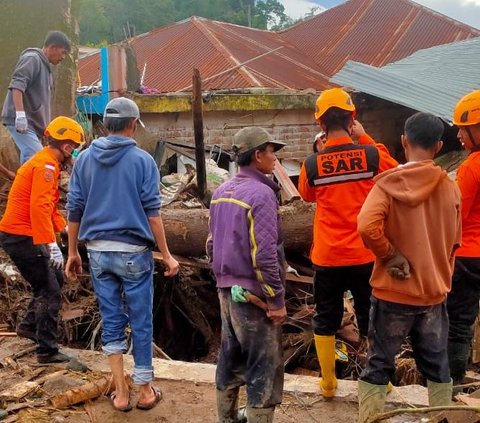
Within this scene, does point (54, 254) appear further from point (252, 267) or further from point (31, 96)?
point (31, 96)

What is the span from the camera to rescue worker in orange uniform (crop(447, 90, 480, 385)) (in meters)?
3.81

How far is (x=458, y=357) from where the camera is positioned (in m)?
4.07

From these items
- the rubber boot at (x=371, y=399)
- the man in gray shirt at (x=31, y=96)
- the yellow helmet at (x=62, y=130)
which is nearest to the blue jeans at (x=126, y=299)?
the yellow helmet at (x=62, y=130)

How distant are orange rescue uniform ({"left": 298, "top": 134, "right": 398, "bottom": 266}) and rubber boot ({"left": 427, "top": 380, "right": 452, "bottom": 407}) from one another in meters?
0.81

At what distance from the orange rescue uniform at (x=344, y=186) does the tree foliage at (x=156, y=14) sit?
3294cm

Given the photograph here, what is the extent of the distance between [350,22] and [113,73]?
50.5 ft

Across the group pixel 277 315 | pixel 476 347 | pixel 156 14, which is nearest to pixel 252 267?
pixel 277 315

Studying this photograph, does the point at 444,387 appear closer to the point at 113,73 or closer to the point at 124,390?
the point at 124,390

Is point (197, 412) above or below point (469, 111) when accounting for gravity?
below

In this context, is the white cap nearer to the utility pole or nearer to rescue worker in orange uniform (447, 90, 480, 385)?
rescue worker in orange uniform (447, 90, 480, 385)

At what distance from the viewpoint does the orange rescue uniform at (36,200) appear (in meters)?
4.18

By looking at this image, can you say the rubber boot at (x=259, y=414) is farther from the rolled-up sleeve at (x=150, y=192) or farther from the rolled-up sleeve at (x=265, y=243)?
the rolled-up sleeve at (x=150, y=192)

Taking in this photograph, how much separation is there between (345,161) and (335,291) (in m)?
0.83

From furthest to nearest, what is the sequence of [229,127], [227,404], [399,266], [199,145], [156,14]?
1. [156,14]
2. [229,127]
3. [199,145]
4. [227,404]
5. [399,266]
